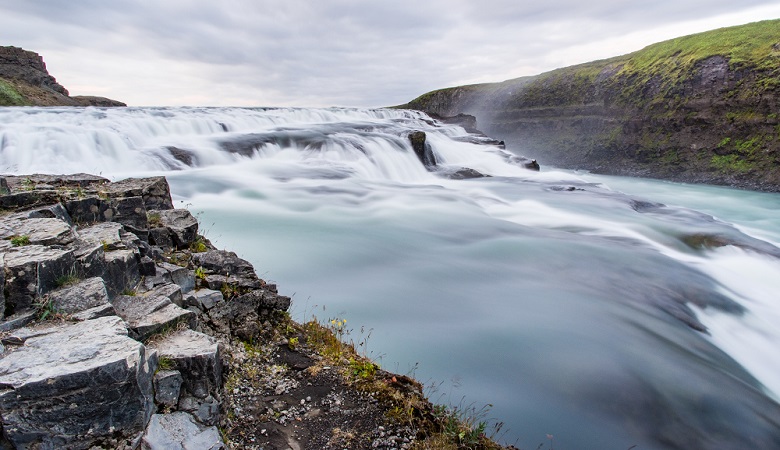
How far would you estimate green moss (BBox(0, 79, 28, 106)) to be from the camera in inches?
1204

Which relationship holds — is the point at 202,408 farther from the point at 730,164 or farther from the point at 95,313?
the point at 730,164

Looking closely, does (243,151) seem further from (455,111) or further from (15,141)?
(455,111)

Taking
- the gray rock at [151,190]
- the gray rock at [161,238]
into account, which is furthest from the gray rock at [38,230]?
the gray rock at [151,190]

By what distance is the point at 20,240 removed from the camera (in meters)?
3.70

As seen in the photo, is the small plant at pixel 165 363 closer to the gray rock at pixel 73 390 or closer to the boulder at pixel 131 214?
the gray rock at pixel 73 390

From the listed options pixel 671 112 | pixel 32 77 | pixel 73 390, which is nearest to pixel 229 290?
pixel 73 390

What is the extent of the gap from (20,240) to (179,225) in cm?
240

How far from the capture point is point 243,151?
Result: 752 inches

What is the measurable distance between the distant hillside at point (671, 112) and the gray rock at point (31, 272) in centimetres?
3020

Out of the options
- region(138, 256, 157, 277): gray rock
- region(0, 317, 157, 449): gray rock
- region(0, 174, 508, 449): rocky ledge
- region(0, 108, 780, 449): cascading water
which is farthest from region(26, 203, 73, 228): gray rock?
region(0, 108, 780, 449): cascading water

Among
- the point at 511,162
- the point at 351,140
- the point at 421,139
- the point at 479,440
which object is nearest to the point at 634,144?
the point at 511,162

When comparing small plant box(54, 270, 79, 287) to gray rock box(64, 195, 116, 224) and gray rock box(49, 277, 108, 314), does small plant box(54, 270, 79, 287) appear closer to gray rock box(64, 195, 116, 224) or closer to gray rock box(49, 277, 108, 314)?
gray rock box(49, 277, 108, 314)

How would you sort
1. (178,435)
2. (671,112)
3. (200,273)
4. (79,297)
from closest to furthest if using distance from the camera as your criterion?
(178,435) < (79,297) < (200,273) < (671,112)

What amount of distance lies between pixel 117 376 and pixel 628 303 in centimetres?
789
